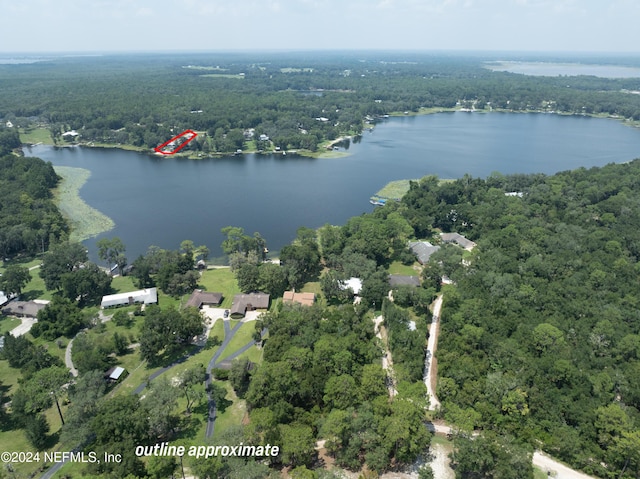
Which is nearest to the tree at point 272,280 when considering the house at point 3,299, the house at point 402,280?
the house at point 402,280

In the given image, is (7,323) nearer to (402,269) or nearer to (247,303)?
(247,303)

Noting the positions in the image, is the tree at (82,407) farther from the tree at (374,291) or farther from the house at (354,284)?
the house at (354,284)

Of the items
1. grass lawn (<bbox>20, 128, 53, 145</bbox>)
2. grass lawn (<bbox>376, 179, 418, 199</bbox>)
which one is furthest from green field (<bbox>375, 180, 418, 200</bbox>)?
grass lawn (<bbox>20, 128, 53, 145</bbox>)

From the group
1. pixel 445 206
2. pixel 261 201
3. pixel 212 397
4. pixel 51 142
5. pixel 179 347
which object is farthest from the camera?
pixel 51 142

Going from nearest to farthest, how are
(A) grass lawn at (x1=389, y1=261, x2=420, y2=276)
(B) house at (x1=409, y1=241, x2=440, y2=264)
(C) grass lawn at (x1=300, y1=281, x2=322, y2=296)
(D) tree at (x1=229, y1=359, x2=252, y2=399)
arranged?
(D) tree at (x1=229, y1=359, x2=252, y2=399) < (C) grass lawn at (x1=300, y1=281, x2=322, y2=296) < (A) grass lawn at (x1=389, y1=261, x2=420, y2=276) < (B) house at (x1=409, y1=241, x2=440, y2=264)

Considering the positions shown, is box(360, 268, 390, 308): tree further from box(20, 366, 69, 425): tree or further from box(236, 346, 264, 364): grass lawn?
box(20, 366, 69, 425): tree

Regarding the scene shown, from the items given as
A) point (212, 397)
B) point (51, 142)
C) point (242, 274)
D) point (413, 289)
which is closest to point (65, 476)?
point (212, 397)

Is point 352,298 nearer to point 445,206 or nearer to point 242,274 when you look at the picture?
point 242,274
